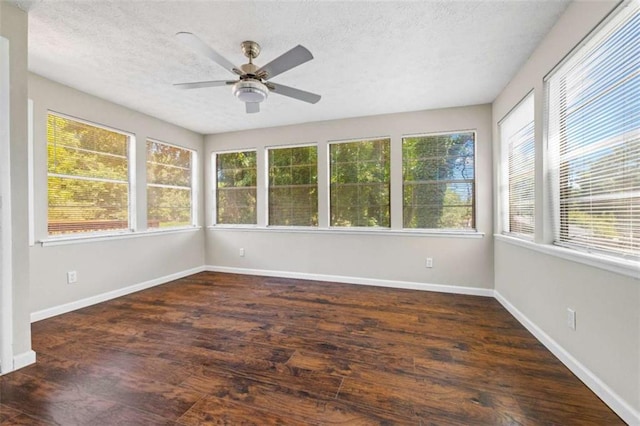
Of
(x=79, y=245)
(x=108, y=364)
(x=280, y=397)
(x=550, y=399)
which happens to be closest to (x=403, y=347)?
(x=550, y=399)

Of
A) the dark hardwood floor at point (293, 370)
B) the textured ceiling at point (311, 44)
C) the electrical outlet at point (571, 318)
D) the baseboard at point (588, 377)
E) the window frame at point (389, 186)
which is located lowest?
the dark hardwood floor at point (293, 370)

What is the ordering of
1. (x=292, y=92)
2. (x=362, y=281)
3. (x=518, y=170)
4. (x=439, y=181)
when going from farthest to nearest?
(x=362, y=281) < (x=439, y=181) < (x=518, y=170) < (x=292, y=92)

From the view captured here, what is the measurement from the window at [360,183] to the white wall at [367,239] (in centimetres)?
13

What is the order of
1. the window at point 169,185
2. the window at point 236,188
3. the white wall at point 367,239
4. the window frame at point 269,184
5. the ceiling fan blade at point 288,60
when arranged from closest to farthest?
1. the ceiling fan blade at point 288,60
2. the white wall at point 367,239
3. the window at point 169,185
4. the window frame at point 269,184
5. the window at point 236,188

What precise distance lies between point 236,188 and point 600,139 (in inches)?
181

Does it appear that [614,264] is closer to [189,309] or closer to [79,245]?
[189,309]

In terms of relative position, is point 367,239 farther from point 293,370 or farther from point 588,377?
point 588,377

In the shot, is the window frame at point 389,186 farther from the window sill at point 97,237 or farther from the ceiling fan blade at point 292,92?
the window sill at point 97,237

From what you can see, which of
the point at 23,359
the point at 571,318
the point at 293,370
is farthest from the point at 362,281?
the point at 23,359

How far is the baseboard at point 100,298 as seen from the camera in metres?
2.88

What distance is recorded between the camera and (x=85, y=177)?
130 inches

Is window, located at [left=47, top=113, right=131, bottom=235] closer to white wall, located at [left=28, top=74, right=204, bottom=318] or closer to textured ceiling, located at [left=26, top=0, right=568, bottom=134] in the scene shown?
white wall, located at [left=28, top=74, right=204, bottom=318]

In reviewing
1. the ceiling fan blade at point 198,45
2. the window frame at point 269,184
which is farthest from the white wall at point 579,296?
the window frame at point 269,184

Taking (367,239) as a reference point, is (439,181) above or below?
above
